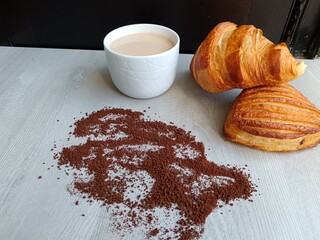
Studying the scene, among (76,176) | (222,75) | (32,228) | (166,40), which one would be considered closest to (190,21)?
(166,40)

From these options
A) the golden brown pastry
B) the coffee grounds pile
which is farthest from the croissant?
the coffee grounds pile

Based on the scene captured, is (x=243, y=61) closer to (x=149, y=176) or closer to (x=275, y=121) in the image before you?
(x=275, y=121)

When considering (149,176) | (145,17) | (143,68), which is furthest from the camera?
(145,17)

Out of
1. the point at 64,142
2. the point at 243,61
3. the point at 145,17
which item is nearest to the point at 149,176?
the point at 64,142

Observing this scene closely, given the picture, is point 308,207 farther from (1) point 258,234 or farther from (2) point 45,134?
(2) point 45,134

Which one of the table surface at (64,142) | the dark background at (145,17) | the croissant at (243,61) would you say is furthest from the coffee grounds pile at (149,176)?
the dark background at (145,17)

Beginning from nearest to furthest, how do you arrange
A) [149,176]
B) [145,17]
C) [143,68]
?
[149,176] → [143,68] → [145,17]

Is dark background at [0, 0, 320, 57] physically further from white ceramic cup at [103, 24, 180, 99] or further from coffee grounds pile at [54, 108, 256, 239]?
coffee grounds pile at [54, 108, 256, 239]

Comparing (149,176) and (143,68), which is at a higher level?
(143,68)
